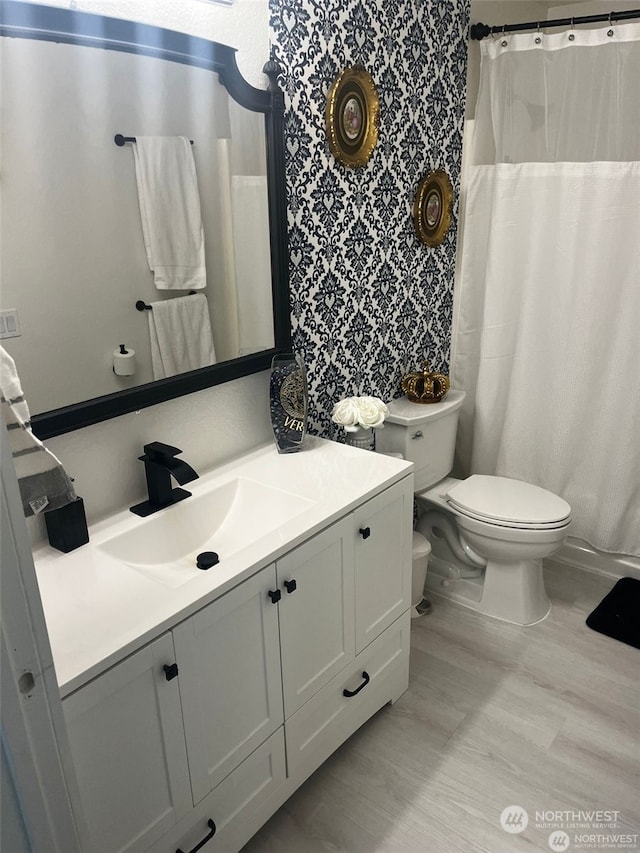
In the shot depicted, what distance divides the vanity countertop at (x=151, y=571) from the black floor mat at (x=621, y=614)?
119 cm

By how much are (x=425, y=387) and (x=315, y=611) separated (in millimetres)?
1208

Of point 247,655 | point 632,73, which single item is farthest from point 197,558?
point 632,73

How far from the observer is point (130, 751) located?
1264 millimetres

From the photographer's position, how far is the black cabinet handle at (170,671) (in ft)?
4.22

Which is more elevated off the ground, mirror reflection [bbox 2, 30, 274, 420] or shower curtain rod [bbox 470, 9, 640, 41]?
shower curtain rod [bbox 470, 9, 640, 41]

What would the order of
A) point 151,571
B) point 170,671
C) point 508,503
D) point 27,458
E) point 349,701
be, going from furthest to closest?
point 508,503, point 349,701, point 151,571, point 170,671, point 27,458

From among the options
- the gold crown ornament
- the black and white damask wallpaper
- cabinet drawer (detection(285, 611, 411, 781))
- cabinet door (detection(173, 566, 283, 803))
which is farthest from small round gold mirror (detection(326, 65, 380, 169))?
cabinet drawer (detection(285, 611, 411, 781))

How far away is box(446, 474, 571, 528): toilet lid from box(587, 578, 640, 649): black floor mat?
0.46 meters

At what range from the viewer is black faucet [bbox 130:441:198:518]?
1.67m

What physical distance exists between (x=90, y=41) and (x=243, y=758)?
1625 mm

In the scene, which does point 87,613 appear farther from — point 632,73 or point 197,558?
point 632,73

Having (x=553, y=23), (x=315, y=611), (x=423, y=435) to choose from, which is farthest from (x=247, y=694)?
(x=553, y=23)

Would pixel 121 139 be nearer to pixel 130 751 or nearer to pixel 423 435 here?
pixel 130 751

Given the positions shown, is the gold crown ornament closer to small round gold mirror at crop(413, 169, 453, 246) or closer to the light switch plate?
small round gold mirror at crop(413, 169, 453, 246)
